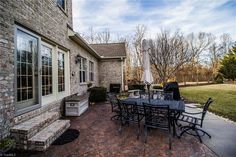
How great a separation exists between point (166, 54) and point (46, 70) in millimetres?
13071

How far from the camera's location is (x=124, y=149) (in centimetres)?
349

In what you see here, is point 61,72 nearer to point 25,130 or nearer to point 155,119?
point 25,130

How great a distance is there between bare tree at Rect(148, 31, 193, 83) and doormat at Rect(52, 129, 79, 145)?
41.5 ft

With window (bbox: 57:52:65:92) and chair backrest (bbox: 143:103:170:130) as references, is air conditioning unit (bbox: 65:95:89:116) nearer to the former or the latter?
window (bbox: 57:52:65:92)

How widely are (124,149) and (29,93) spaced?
2.88 metres

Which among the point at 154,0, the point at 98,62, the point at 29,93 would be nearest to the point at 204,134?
the point at 29,93

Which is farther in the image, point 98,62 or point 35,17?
point 98,62

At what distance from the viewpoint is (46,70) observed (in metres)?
5.46

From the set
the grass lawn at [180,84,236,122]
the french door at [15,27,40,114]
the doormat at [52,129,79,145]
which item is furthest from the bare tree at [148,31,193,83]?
the french door at [15,27,40,114]

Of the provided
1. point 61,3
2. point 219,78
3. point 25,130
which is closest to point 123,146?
point 25,130

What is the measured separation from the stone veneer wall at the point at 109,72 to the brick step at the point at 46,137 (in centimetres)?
998

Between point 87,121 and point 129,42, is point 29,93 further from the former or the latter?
point 129,42

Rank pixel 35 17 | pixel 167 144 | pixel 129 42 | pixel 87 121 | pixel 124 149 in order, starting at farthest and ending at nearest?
pixel 129 42
pixel 87 121
pixel 35 17
pixel 167 144
pixel 124 149

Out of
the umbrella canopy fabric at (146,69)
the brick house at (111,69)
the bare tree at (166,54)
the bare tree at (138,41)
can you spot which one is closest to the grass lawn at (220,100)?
the umbrella canopy fabric at (146,69)
